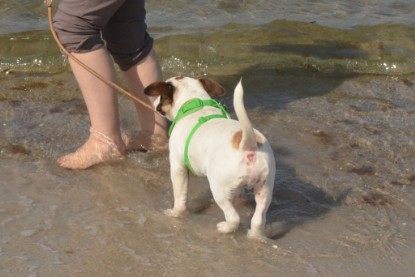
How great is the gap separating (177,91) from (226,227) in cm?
95

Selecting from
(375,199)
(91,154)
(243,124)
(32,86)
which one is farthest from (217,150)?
(32,86)

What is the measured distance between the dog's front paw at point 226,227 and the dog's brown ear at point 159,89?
34.7 inches

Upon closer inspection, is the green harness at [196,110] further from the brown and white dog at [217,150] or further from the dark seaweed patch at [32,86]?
the dark seaweed patch at [32,86]

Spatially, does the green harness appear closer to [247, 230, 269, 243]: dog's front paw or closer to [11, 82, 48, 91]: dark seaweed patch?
[247, 230, 269, 243]: dog's front paw

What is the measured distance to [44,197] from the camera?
14.5 ft

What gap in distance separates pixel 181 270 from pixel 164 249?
0.76 ft

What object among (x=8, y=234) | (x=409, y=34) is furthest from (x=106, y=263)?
(x=409, y=34)

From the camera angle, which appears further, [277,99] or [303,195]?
[277,99]

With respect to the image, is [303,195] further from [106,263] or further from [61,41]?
[61,41]

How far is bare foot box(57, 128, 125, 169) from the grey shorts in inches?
20.3

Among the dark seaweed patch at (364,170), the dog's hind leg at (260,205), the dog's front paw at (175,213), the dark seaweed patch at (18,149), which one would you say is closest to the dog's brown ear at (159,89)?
the dog's front paw at (175,213)

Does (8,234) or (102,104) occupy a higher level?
(102,104)

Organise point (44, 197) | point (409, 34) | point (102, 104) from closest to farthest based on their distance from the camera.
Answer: point (44, 197) → point (102, 104) → point (409, 34)

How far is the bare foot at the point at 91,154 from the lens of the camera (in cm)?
482
